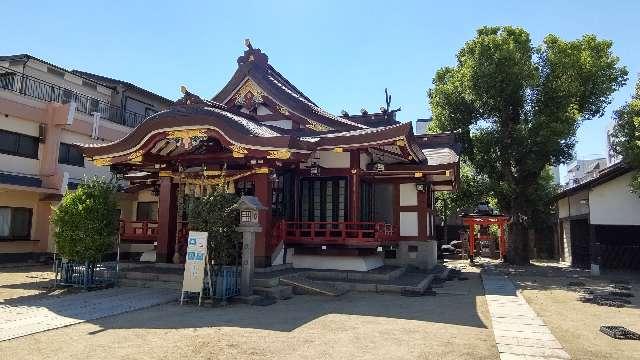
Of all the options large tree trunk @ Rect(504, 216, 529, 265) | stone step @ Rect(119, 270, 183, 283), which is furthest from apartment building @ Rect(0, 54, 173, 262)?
large tree trunk @ Rect(504, 216, 529, 265)

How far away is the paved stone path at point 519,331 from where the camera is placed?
23.5 ft

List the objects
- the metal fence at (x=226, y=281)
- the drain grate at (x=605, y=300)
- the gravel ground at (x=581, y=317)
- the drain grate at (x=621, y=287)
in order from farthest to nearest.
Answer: the drain grate at (x=621, y=287) → the drain grate at (x=605, y=300) → the metal fence at (x=226, y=281) → the gravel ground at (x=581, y=317)

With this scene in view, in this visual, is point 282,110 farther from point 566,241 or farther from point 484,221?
point 566,241

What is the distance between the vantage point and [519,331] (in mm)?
8773

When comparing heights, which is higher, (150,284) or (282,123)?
(282,123)

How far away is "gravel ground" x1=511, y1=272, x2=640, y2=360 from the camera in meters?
7.48

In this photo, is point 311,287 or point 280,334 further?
point 311,287

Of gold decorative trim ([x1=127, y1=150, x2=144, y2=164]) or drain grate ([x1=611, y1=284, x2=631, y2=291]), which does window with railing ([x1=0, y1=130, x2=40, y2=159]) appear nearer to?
gold decorative trim ([x1=127, y1=150, x2=144, y2=164])

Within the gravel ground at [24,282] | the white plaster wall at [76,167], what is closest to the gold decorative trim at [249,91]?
the gravel ground at [24,282]

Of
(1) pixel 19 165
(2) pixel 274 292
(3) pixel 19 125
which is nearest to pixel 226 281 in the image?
(2) pixel 274 292

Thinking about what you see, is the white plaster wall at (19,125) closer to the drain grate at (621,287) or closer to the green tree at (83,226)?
the green tree at (83,226)

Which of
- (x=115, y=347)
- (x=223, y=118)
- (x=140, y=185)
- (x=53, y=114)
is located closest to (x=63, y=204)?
(x=223, y=118)

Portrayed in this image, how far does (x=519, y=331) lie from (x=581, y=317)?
9.29 ft

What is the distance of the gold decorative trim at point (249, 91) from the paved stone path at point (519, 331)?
38.4 ft
